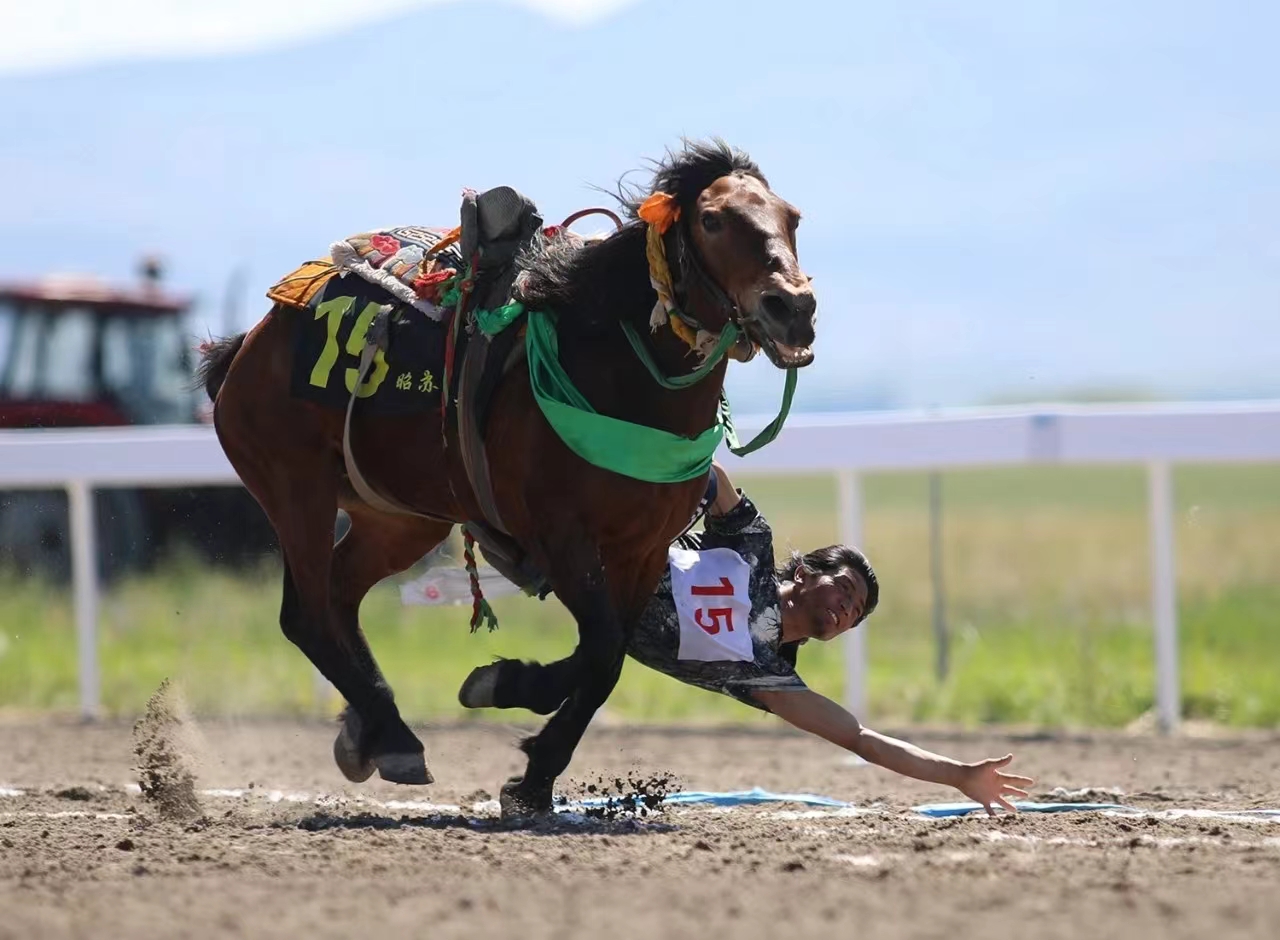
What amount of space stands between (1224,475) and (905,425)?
825 centimetres

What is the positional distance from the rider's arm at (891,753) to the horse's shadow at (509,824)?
55 centimetres

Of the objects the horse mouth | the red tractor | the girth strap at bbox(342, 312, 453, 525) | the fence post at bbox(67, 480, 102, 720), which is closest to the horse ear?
the horse mouth

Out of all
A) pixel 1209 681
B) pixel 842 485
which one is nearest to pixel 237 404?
pixel 842 485

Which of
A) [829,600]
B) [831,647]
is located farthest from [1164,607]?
[829,600]

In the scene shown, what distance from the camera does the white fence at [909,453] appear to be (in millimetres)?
8406

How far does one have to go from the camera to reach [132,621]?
995cm

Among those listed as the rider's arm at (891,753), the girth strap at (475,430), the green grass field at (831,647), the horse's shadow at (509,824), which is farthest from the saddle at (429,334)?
the green grass field at (831,647)

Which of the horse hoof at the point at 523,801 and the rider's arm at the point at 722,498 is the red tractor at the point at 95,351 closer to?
the rider's arm at the point at 722,498

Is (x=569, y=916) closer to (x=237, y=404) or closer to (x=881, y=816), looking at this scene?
(x=881, y=816)

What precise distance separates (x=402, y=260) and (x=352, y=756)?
162 centimetres

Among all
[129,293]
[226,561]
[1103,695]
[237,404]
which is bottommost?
[1103,695]

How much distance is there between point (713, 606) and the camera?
218 inches

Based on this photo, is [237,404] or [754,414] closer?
[237,404]

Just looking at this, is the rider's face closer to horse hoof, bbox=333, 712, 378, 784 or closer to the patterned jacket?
the patterned jacket
